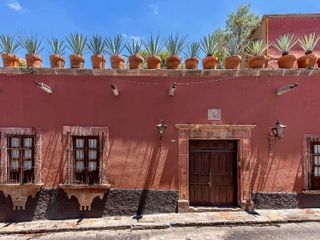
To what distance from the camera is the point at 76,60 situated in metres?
7.92

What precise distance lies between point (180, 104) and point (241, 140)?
6.45ft

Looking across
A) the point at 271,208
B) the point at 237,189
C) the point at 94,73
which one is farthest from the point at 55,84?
the point at 271,208

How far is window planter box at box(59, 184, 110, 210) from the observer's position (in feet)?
25.2

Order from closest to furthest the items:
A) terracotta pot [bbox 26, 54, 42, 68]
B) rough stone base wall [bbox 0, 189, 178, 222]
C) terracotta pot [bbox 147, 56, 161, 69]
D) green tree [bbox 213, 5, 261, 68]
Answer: rough stone base wall [bbox 0, 189, 178, 222] < terracotta pot [bbox 26, 54, 42, 68] < terracotta pot [bbox 147, 56, 161, 69] < green tree [bbox 213, 5, 261, 68]

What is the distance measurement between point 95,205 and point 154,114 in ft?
9.69

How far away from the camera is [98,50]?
8070 mm

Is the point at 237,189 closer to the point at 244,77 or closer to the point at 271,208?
the point at 271,208

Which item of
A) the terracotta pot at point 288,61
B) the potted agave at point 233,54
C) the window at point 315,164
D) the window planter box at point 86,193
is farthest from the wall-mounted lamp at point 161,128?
the window at point 315,164

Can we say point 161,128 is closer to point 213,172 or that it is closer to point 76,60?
point 213,172

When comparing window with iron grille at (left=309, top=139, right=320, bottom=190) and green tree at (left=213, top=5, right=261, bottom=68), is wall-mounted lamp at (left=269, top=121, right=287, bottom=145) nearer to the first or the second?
window with iron grille at (left=309, top=139, right=320, bottom=190)

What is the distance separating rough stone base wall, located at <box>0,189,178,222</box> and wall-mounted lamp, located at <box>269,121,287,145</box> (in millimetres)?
3089

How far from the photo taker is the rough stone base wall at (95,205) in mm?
7750

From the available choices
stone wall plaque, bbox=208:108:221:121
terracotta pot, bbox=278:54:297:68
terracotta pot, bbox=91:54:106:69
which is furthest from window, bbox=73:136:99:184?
terracotta pot, bbox=278:54:297:68

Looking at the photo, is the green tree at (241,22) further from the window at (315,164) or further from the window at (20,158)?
the window at (20,158)
